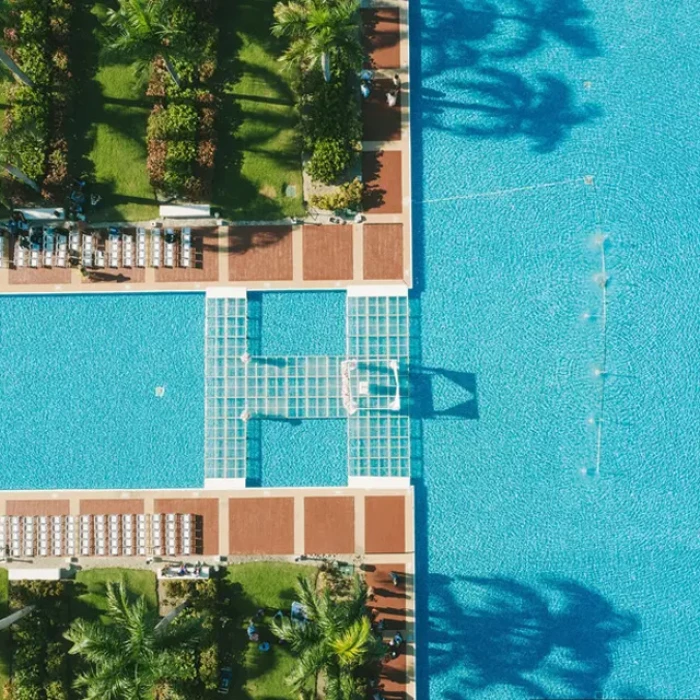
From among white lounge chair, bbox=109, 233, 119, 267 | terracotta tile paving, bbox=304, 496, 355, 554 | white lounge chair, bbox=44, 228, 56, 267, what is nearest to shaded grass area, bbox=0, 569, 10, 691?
terracotta tile paving, bbox=304, 496, 355, 554

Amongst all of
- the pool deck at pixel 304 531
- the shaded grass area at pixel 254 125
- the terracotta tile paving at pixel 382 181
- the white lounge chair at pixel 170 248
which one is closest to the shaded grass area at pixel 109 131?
the white lounge chair at pixel 170 248

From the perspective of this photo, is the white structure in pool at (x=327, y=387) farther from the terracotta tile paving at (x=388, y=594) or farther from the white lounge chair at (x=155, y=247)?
the terracotta tile paving at (x=388, y=594)

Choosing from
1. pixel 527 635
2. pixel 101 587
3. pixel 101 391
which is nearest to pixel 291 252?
pixel 101 391

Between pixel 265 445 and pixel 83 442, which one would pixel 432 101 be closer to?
pixel 265 445

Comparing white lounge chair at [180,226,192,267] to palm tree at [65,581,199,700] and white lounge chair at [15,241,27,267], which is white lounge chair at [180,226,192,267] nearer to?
white lounge chair at [15,241,27,267]

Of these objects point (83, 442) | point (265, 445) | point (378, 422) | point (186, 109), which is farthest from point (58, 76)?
point (378, 422)

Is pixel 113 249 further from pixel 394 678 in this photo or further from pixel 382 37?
pixel 394 678
